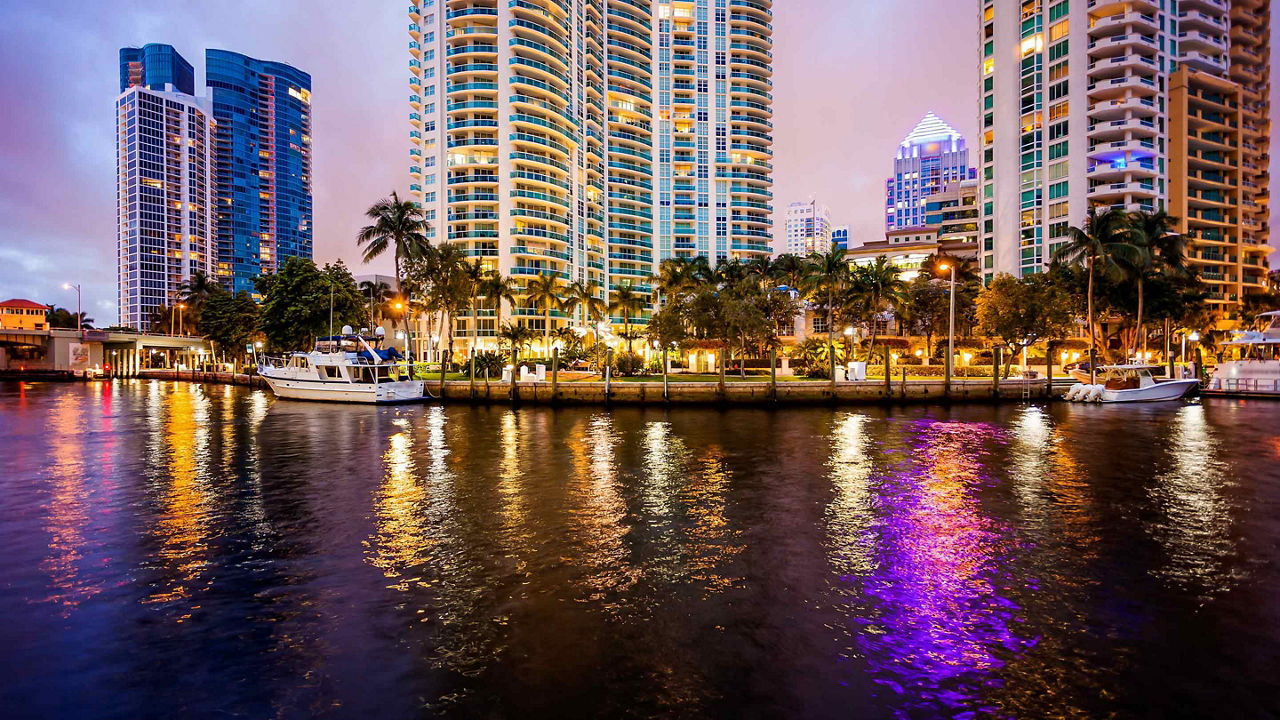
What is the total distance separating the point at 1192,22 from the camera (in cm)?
8644

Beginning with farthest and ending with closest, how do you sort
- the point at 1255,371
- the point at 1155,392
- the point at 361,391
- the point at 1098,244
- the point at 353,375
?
the point at 1098,244
the point at 1255,371
the point at 353,375
the point at 361,391
the point at 1155,392

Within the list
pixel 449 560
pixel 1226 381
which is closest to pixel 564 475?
pixel 449 560

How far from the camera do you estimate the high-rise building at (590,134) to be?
308 feet

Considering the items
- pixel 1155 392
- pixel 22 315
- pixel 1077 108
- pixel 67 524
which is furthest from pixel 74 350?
pixel 1077 108

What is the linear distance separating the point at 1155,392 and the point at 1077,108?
49841mm

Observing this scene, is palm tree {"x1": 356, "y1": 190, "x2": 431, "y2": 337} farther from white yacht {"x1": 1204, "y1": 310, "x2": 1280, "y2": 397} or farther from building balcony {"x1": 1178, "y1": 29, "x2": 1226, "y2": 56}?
building balcony {"x1": 1178, "y1": 29, "x2": 1226, "y2": 56}

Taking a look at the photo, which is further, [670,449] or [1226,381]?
[1226,381]

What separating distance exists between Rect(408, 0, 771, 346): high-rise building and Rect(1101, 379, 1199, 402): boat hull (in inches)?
2537

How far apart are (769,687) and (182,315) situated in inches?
6289

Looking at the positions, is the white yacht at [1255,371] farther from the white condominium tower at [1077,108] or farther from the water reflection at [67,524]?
the water reflection at [67,524]

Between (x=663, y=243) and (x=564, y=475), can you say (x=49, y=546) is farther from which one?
(x=663, y=243)

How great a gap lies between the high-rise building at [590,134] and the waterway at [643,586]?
70196mm

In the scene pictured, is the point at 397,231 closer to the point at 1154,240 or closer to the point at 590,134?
the point at 590,134

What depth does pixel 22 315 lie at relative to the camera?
424 ft
